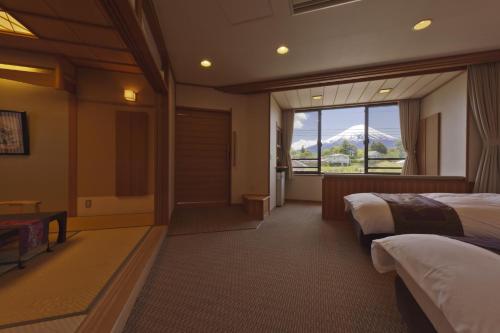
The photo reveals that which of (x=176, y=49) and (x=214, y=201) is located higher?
(x=176, y=49)

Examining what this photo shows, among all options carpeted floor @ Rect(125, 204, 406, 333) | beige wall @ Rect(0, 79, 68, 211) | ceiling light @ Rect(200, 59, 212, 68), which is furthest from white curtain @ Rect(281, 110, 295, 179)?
beige wall @ Rect(0, 79, 68, 211)

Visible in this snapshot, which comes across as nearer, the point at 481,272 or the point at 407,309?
the point at 481,272

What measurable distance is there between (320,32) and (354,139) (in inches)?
134

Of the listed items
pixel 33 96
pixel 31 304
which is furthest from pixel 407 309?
pixel 33 96

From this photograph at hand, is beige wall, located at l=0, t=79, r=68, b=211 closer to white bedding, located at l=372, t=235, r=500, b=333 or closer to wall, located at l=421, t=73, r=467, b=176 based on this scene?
white bedding, located at l=372, t=235, r=500, b=333

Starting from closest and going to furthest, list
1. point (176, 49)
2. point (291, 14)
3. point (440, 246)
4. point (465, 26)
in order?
point (440, 246) < point (291, 14) < point (465, 26) < point (176, 49)

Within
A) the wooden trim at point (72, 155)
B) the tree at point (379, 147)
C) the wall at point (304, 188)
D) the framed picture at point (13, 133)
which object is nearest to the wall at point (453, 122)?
the tree at point (379, 147)

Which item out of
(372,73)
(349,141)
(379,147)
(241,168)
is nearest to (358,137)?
(349,141)

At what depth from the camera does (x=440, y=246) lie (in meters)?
0.91

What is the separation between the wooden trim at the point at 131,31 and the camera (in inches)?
51.4

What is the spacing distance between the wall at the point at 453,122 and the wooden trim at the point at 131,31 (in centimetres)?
450

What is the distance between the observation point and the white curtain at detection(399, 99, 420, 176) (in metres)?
4.46

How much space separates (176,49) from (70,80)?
189 cm

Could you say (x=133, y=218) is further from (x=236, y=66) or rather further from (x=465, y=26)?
(x=465, y=26)
